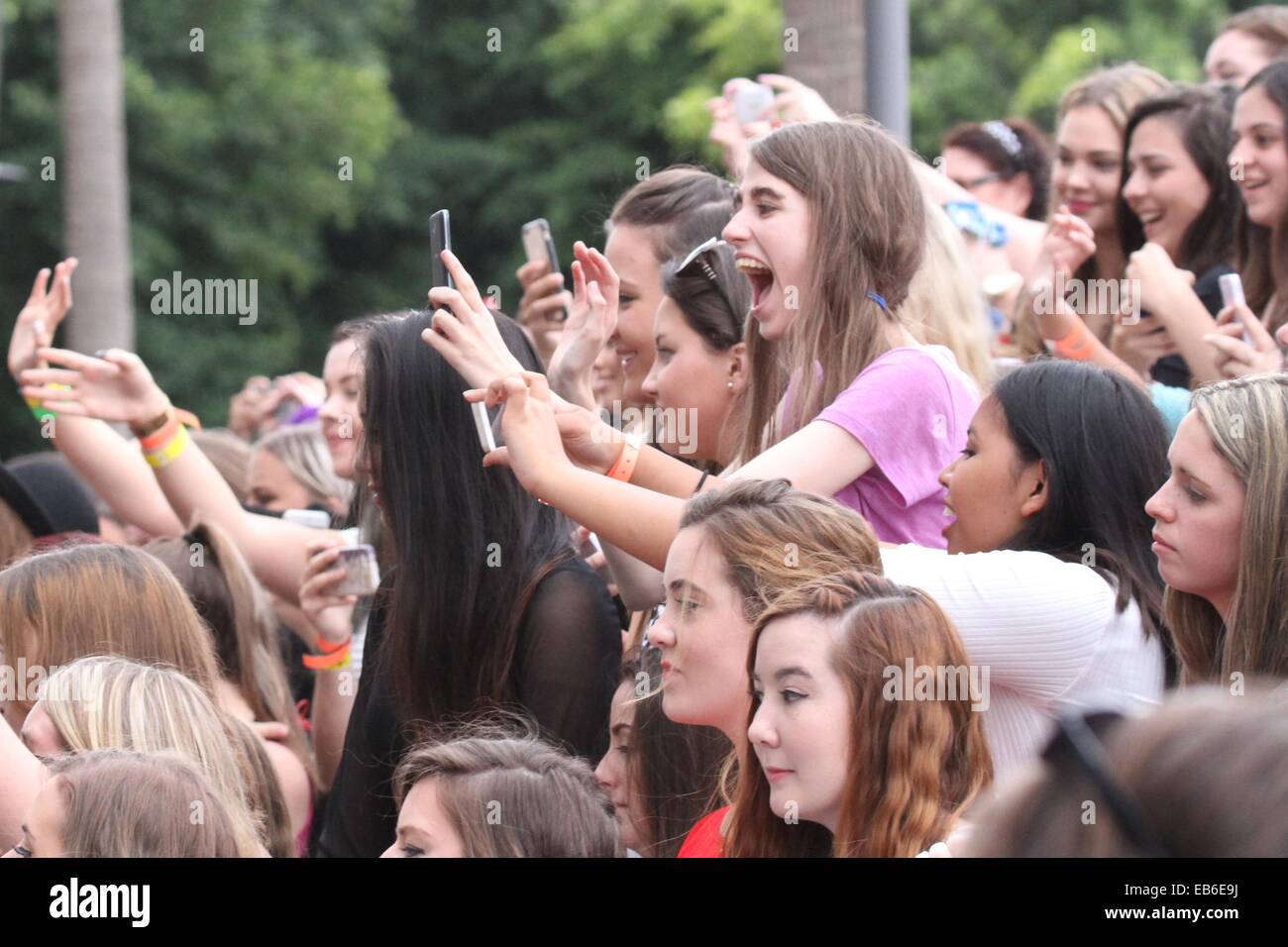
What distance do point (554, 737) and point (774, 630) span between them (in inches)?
23.2

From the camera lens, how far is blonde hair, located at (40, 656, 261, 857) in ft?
9.68

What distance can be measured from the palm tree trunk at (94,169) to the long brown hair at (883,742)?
9.62 meters

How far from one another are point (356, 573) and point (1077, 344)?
1703 millimetres

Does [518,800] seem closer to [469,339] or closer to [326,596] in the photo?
[469,339]

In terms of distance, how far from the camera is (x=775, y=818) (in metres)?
2.71

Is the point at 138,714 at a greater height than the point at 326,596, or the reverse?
the point at 326,596

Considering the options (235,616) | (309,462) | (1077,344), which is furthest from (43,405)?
(1077,344)

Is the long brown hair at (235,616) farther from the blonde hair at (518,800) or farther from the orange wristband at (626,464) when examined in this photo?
the blonde hair at (518,800)

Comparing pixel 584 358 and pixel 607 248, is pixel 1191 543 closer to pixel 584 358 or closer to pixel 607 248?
pixel 584 358

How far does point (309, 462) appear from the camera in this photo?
5.70 m

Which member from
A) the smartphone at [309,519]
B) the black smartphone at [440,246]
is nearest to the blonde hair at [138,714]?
the black smartphone at [440,246]

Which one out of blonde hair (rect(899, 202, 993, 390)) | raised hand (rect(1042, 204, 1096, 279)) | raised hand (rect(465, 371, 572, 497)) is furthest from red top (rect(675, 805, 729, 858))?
raised hand (rect(1042, 204, 1096, 279))

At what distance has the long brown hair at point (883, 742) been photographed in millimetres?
2529

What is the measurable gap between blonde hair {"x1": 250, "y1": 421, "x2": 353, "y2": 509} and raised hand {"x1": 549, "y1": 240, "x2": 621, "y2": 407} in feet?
6.93
